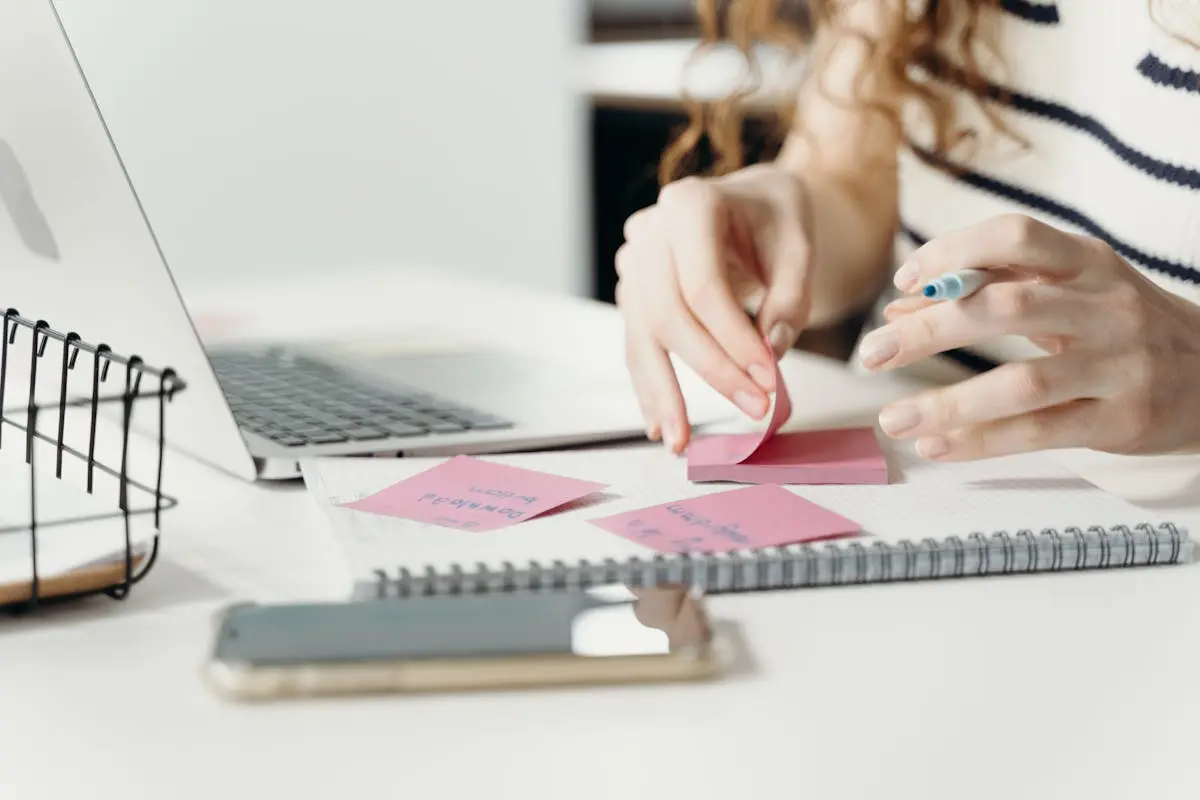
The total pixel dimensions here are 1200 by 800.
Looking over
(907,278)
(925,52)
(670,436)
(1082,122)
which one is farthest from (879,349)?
(925,52)

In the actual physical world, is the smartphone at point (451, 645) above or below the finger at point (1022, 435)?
above

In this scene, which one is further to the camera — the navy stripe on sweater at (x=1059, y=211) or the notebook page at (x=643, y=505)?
the navy stripe on sweater at (x=1059, y=211)

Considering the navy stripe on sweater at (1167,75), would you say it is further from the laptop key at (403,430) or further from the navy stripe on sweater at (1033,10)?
the laptop key at (403,430)

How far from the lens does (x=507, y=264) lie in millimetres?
3156

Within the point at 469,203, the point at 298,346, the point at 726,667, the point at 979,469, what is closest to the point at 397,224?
the point at 469,203

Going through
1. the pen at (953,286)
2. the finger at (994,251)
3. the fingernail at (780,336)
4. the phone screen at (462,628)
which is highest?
the finger at (994,251)

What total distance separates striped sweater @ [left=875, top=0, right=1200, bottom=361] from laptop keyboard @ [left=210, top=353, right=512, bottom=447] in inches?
17.4

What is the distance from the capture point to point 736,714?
0.44 meters

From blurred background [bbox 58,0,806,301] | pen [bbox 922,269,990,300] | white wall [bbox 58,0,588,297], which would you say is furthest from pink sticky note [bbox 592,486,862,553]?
white wall [bbox 58,0,588,297]

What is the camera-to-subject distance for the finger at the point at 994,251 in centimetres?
63

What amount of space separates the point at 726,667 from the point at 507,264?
2.72 m

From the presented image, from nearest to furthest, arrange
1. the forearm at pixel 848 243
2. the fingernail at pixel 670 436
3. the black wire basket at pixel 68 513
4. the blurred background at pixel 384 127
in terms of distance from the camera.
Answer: the black wire basket at pixel 68 513, the fingernail at pixel 670 436, the forearm at pixel 848 243, the blurred background at pixel 384 127

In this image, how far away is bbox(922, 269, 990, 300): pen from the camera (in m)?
0.63

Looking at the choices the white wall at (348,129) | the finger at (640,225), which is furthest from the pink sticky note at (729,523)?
the white wall at (348,129)
